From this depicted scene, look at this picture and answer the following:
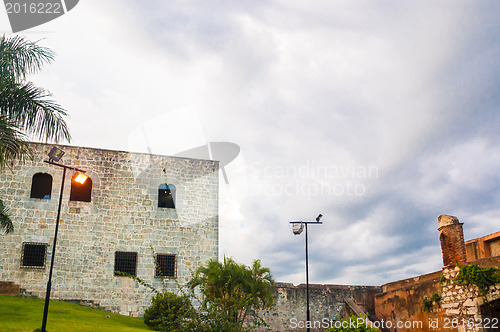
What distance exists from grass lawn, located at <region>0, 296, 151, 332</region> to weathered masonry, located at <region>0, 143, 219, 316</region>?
118 centimetres

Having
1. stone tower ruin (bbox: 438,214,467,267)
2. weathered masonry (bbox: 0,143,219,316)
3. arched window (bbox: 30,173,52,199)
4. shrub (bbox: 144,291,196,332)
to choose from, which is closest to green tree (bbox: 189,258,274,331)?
shrub (bbox: 144,291,196,332)

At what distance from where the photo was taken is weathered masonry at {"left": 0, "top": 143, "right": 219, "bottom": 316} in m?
21.0

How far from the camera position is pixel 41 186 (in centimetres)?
2200

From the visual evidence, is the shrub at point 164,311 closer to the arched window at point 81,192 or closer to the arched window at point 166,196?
the arched window at point 166,196

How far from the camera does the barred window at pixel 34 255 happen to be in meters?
20.8

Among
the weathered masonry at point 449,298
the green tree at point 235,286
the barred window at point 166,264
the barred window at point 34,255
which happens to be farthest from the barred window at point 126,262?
the weathered masonry at point 449,298

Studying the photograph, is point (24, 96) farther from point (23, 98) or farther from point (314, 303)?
point (314, 303)

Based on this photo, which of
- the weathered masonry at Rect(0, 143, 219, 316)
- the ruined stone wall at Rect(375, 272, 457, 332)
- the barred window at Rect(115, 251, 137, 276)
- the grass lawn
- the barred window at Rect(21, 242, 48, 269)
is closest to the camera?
the grass lawn

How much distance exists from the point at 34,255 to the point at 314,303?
515 inches

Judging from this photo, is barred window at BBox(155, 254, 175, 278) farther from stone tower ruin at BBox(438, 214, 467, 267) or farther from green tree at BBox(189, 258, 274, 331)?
stone tower ruin at BBox(438, 214, 467, 267)

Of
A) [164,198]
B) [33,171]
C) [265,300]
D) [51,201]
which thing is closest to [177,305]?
[265,300]

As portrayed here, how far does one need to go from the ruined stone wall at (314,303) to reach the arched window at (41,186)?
11.5 m

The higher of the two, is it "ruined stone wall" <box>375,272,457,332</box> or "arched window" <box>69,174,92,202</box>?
"arched window" <box>69,174,92,202</box>

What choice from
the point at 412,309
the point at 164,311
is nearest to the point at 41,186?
the point at 164,311
